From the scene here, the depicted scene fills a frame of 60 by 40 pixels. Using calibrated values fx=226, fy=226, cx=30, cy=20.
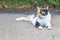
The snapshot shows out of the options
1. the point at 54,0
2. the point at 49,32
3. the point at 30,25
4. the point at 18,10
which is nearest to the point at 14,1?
the point at 18,10

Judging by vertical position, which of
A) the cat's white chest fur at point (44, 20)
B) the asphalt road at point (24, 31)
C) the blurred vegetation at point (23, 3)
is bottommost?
the asphalt road at point (24, 31)

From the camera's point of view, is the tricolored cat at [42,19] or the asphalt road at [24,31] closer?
the asphalt road at [24,31]

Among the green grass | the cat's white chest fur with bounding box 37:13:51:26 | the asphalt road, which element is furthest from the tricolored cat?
the green grass

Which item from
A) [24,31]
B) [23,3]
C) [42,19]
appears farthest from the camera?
[23,3]

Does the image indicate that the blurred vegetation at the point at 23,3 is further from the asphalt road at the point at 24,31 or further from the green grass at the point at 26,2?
the asphalt road at the point at 24,31

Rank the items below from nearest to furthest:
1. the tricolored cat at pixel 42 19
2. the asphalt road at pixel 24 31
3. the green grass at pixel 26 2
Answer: the asphalt road at pixel 24 31
the tricolored cat at pixel 42 19
the green grass at pixel 26 2

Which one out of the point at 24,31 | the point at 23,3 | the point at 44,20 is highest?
the point at 23,3

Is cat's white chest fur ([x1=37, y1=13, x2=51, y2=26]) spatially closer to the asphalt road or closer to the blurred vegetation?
the asphalt road

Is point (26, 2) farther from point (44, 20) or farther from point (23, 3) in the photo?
point (44, 20)

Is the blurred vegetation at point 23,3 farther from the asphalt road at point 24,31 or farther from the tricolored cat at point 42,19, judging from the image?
the tricolored cat at point 42,19

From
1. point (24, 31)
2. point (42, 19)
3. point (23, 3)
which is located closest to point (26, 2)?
point (23, 3)

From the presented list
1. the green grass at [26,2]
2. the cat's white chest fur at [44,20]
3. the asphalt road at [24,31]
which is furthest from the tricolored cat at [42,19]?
the green grass at [26,2]

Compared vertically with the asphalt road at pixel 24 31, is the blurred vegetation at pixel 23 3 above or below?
above

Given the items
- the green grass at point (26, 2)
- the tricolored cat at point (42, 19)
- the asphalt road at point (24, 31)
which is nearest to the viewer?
the asphalt road at point (24, 31)
